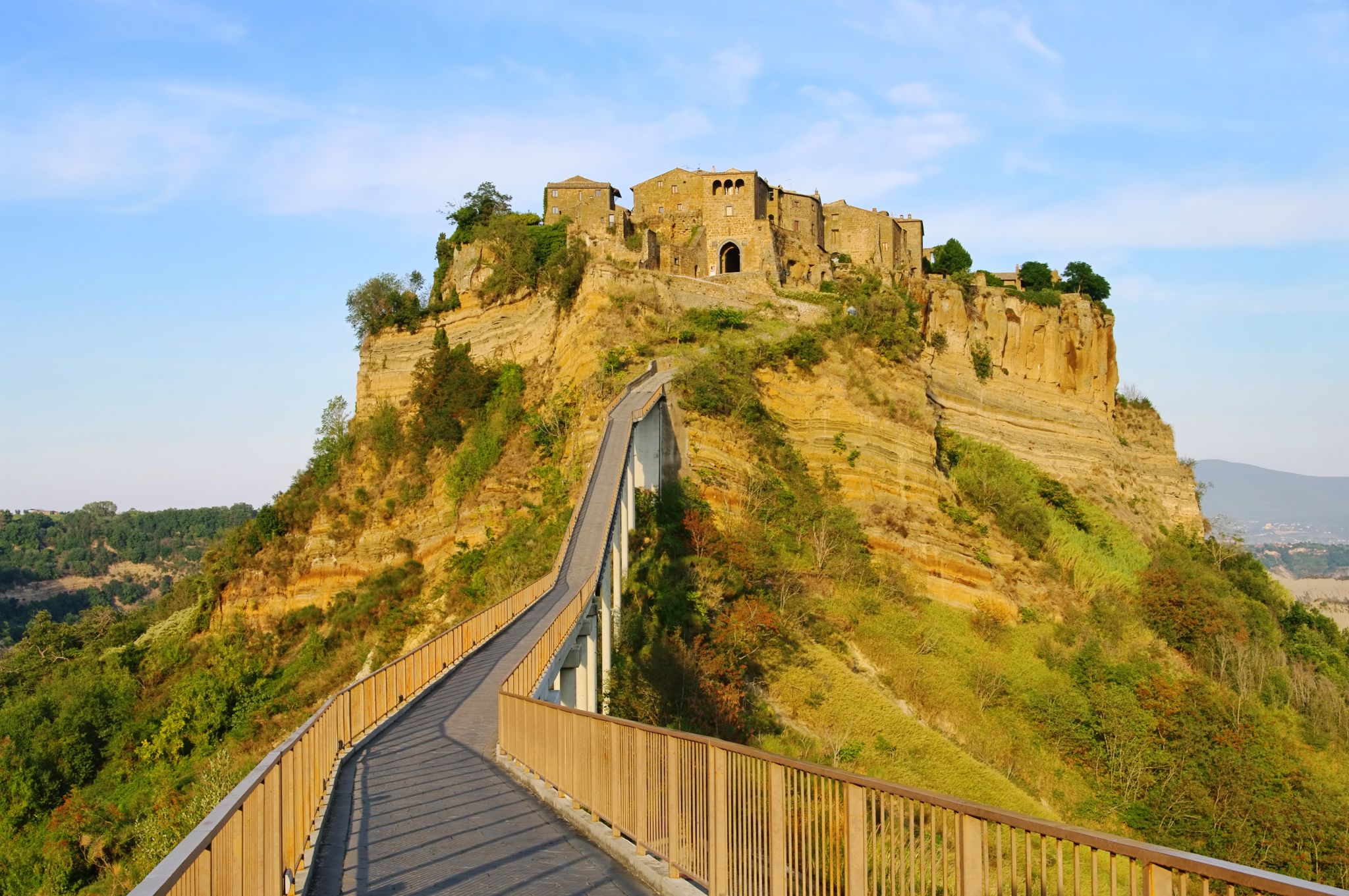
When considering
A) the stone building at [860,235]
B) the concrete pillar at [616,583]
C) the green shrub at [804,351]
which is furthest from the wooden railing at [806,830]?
the stone building at [860,235]

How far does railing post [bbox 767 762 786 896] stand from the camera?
7.19 m

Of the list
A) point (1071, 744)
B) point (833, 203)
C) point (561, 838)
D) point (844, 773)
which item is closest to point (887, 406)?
point (1071, 744)

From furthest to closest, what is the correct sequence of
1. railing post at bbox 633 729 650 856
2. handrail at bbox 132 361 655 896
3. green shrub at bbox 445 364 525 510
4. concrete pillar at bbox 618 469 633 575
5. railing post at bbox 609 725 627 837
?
1. green shrub at bbox 445 364 525 510
2. concrete pillar at bbox 618 469 633 575
3. railing post at bbox 609 725 627 837
4. railing post at bbox 633 729 650 856
5. handrail at bbox 132 361 655 896

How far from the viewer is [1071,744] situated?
33.9 m

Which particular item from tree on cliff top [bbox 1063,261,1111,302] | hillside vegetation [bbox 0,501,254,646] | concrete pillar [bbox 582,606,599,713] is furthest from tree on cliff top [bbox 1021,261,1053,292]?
hillside vegetation [bbox 0,501,254,646]

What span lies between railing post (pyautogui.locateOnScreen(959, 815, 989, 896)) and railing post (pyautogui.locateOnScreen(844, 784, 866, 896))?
0.86 meters

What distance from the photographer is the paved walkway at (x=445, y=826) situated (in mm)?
8625

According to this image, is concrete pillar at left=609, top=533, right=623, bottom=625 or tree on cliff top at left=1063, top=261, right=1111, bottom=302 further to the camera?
tree on cliff top at left=1063, top=261, right=1111, bottom=302

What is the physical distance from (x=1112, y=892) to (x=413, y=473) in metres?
45.6

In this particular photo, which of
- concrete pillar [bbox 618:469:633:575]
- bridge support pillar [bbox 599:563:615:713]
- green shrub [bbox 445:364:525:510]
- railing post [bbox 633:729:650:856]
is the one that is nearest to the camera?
railing post [bbox 633:729:650:856]

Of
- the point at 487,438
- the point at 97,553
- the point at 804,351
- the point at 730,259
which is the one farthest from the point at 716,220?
the point at 97,553

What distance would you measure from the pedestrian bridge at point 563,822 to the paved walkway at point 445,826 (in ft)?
0.10

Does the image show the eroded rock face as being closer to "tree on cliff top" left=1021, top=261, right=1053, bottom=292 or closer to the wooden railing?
"tree on cliff top" left=1021, top=261, right=1053, bottom=292

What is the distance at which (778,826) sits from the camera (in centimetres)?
723
